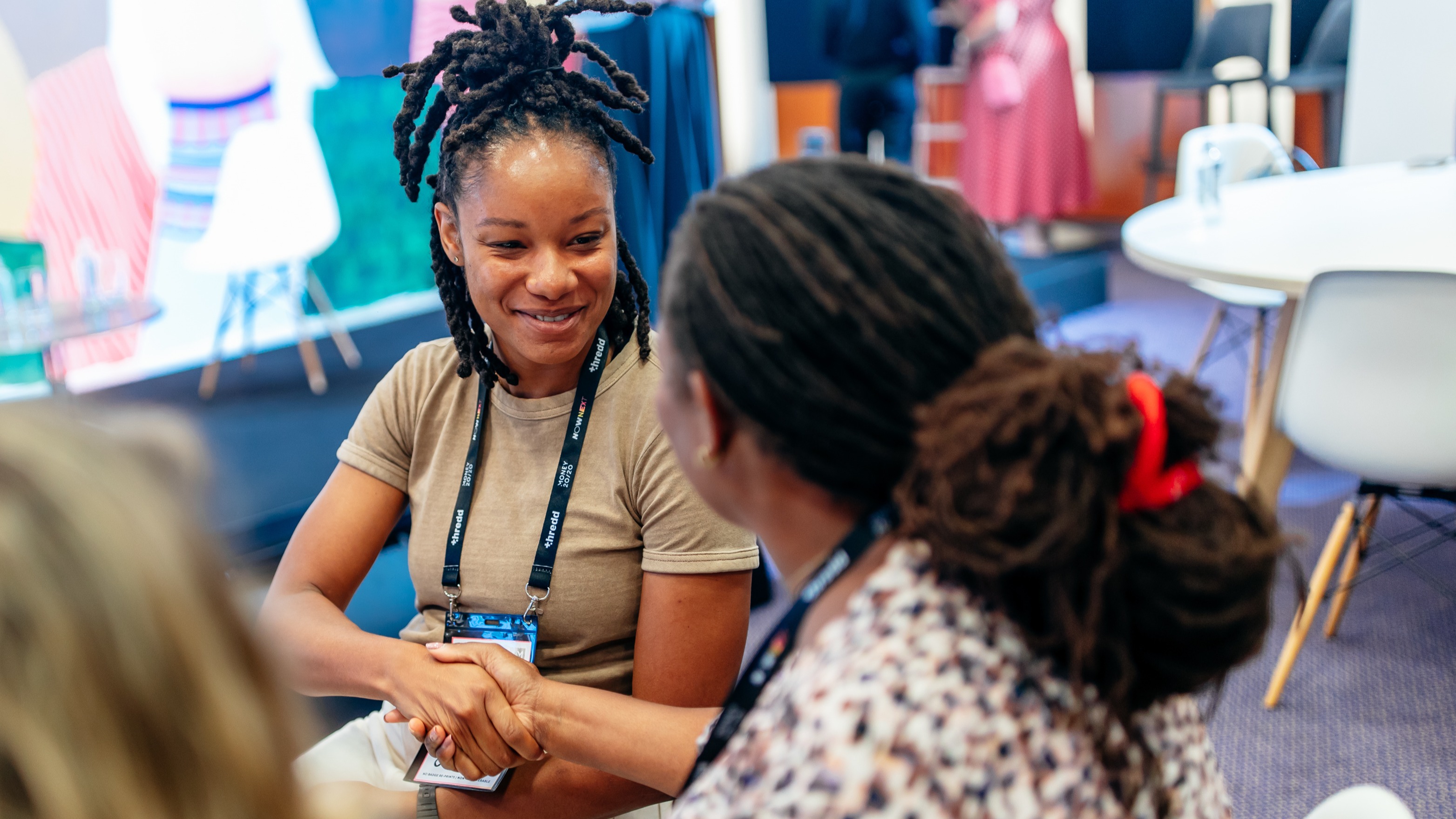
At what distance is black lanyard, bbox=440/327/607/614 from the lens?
1.34 meters

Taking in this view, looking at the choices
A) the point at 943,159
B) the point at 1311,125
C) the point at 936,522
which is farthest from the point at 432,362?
the point at 943,159

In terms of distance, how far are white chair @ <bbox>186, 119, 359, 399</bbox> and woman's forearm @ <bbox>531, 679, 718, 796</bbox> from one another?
3125 mm

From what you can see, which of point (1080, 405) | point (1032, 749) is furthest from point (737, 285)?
point (1032, 749)

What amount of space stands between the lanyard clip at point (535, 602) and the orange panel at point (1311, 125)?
638 centimetres

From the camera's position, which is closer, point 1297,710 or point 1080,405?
point 1080,405

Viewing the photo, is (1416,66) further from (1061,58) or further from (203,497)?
(203,497)

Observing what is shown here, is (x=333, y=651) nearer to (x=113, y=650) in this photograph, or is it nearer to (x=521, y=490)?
(x=521, y=490)

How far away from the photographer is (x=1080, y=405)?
2.34 feet

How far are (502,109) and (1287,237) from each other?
2.11 m

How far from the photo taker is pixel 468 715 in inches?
48.6

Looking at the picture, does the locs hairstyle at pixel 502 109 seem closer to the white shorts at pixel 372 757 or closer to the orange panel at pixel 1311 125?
the white shorts at pixel 372 757

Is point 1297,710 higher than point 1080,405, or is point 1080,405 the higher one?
point 1080,405

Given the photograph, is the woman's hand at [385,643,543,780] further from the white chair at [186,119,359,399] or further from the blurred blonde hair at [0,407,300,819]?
the white chair at [186,119,359,399]

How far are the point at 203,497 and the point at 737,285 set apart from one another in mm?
392
